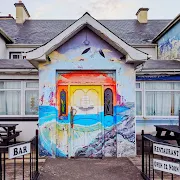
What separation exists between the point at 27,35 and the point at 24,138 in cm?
943

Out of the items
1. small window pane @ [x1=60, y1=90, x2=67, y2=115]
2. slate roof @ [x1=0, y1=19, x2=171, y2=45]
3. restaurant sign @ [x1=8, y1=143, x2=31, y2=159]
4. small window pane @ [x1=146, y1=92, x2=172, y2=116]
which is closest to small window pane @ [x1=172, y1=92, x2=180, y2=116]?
small window pane @ [x1=146, y1=92, x2=172, y2=116]

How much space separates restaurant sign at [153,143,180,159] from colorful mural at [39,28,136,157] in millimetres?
3917

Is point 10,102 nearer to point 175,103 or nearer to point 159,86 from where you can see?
point 159,86

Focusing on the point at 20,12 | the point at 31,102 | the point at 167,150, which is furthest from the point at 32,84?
the point at 20,12

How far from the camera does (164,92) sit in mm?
13266

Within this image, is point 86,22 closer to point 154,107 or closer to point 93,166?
point 93,166

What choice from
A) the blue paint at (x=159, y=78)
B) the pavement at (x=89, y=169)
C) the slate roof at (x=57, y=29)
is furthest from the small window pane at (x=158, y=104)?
the slate roof at (x=57, y=29)

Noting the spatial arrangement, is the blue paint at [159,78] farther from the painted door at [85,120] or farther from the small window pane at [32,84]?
the small window pane at [32,84]

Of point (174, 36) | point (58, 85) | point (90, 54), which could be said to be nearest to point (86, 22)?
point (90, 54)

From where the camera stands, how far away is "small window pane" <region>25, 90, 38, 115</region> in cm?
1280

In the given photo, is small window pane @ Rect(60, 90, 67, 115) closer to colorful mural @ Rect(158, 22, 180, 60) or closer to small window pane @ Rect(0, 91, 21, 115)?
small window pane @ Rect(0, 91, 21, 115)

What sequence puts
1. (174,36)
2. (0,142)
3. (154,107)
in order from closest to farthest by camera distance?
(0,142) < (154,107) < (174,36)

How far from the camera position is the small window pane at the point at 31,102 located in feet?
42.0

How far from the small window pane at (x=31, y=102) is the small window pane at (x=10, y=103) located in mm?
372
